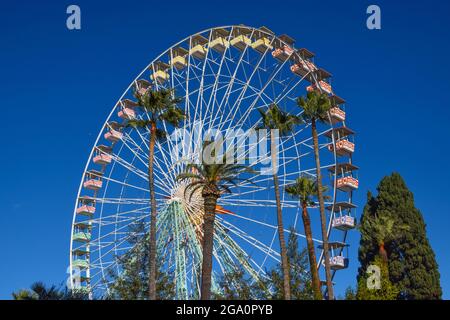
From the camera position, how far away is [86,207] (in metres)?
53.9

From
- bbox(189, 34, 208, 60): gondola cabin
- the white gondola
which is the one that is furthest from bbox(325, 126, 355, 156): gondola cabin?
bbox(189, 34, 208, 60): gondola cabin

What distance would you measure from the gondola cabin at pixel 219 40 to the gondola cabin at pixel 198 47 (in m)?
0.70

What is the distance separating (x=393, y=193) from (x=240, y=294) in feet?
63.5

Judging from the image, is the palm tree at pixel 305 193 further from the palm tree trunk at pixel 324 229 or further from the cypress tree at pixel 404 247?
the cypress tree at pixel 404 247

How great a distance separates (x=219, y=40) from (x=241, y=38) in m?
1.60

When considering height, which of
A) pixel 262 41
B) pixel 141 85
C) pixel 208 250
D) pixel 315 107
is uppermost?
pixel 262 41

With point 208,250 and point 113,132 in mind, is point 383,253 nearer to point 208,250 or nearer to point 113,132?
point 208,250

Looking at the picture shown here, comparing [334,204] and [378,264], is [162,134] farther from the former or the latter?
[378,264]

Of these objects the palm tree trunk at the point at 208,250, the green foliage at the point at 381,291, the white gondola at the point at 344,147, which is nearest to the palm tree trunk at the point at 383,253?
the green foliage at the point at 381,291

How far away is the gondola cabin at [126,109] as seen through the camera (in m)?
55.0

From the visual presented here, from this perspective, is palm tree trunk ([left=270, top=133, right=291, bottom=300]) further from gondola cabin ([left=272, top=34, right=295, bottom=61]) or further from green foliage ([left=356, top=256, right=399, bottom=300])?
gondola cabin ([left=272, top=34, right=295, bottom=61])

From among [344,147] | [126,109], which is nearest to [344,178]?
[344,147]

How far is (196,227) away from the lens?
46406 mm
